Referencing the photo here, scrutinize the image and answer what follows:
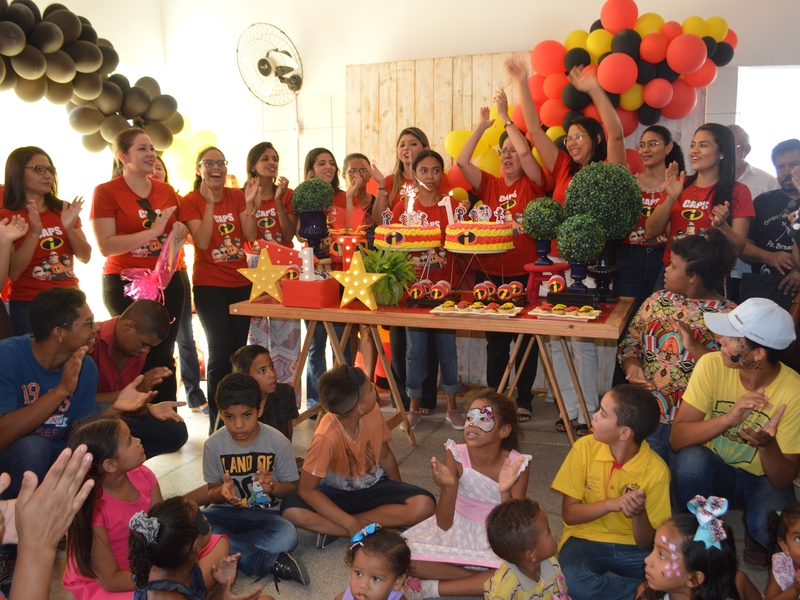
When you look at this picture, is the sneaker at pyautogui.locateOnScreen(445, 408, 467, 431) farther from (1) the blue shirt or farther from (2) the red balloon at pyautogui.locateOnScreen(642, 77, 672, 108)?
(2) the red balloon at pyautogui.locateOnScreen(642, 77, 672, 108)

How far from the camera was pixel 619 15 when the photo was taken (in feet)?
14.0

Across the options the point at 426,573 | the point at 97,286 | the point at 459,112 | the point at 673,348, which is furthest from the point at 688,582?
the point at 97,286

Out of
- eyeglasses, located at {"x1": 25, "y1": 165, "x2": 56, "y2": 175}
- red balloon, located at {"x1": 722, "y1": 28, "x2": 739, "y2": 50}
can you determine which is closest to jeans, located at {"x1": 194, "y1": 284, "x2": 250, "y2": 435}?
eyeglasses, located at {"x1": 25, "y1": 165, "x2": 56, "y2": 175}

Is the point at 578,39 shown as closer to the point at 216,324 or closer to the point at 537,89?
the point at 537,89

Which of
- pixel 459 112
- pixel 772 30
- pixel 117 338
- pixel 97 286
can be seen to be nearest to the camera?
pixel 117 338

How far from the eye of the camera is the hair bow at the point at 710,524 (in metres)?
1.92

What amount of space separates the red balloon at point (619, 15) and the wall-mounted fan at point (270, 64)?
111 inches

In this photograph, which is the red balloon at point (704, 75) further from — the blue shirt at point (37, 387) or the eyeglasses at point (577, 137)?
the blue shirt at point (37, 387)

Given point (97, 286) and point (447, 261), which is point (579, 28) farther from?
point (97, 286)

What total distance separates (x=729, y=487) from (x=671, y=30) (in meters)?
2.88

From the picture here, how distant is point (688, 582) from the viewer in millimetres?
1953

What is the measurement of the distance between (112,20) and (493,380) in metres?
4.70

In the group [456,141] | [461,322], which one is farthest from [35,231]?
[456,141]

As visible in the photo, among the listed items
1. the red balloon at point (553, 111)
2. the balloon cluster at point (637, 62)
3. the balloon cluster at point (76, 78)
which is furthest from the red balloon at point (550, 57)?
the balloon cluster at point (76, 78)
